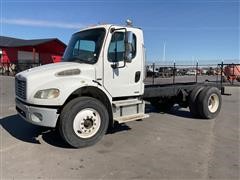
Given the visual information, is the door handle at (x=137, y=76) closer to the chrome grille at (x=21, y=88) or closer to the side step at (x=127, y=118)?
the side step at (x=127, y=118)

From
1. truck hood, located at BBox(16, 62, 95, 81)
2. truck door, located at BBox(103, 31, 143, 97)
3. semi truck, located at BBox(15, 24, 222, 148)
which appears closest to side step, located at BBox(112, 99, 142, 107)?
semi truck, located at BBox(15, 24, 222, 148)

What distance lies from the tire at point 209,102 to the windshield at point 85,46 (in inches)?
164

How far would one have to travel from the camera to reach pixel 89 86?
273 inches

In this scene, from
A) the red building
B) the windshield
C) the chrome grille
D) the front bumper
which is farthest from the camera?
the red building

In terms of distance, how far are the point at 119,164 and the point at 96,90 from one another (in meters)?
2.04

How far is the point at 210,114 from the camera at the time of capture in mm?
10195

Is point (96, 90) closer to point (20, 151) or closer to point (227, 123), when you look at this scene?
point (20, 151)

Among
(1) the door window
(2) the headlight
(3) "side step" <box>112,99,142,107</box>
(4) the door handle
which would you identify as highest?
(1) the door window

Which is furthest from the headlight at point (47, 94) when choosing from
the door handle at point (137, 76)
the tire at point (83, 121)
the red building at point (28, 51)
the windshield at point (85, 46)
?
the red building at point (28, 51)

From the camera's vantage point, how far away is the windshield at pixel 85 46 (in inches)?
290

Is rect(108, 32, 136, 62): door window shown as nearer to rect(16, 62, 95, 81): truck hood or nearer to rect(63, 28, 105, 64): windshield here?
rect(63, 28, 105, 64): windshield

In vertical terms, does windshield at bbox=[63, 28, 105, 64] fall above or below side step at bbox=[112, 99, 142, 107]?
above

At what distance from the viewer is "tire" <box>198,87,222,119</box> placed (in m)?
9.96

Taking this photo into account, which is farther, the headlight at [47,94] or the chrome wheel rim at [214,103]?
the chrome wheel rim at [214,103]
